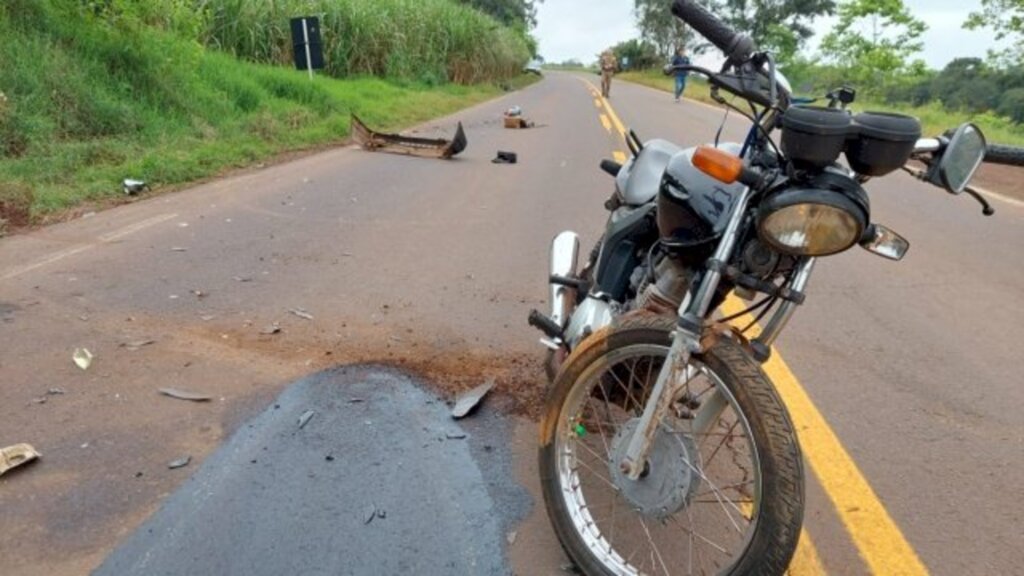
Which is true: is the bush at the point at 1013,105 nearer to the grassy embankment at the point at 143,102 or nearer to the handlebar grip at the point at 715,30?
the grassy embankment at the point at 143,102

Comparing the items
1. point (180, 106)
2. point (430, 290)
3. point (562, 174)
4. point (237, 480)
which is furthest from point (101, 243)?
point (562, 174)

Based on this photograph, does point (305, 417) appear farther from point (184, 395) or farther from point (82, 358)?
point (82, 358)

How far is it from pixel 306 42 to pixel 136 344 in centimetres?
1143

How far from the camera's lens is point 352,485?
2.82 meters

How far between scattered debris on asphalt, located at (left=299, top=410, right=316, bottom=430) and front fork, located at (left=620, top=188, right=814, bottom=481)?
5.04 feet

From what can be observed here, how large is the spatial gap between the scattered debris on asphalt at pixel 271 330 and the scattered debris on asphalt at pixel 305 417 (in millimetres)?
1000

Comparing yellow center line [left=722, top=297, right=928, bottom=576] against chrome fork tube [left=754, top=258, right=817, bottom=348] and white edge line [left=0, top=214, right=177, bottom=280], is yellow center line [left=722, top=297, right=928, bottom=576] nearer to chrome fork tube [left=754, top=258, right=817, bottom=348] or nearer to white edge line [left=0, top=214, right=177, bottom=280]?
chrome fork tube [left=754, top=258, right=817, bottom=348]

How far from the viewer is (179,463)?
2.94 metres

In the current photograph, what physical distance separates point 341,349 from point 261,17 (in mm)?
12685

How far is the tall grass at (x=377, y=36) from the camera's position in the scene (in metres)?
14.5

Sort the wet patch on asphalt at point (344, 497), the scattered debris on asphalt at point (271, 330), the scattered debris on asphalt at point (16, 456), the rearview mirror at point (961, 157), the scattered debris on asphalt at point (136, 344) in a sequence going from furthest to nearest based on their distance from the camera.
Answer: the scattered debris on asphalt at point (271, 330) < the scattered debris on asphalt at point (136, 344) < the scattered debris on asphalt at point (16, 456) < the wet patch on asphalt at point (344, 497) < the rearview mirror at point (961, 157)

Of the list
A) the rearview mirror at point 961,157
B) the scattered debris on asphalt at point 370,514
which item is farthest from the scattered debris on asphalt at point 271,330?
the rearview mirror at point 961,157

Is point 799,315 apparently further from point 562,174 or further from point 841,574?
point 562,174

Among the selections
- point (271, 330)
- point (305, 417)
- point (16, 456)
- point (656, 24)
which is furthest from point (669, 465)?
point (656, 24)
